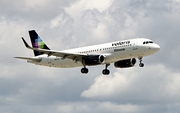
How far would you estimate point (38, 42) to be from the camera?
505 feet

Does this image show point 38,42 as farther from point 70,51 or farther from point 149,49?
point 149,49

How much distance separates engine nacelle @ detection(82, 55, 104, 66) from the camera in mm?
131625

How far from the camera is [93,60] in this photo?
5212 inches

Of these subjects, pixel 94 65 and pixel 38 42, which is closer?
pixel 94 65

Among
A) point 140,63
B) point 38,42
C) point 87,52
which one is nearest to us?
point 140,63

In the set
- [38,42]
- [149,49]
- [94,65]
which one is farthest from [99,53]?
[38,42]

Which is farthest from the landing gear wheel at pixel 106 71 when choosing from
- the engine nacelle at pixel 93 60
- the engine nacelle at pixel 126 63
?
the engine nacelle at pixel 93 60

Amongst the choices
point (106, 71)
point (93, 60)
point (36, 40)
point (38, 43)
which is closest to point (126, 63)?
point (106, 71)

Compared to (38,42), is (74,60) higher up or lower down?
lower down

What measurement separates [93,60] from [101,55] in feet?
6.12

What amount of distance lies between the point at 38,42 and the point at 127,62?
2437 cm

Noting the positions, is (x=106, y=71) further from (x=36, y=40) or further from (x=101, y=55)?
(x=36, y=40)

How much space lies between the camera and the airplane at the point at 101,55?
127938 mm

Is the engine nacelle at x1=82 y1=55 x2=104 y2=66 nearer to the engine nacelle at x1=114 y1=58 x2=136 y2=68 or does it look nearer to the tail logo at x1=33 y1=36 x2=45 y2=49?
the engine nacelle at x1=114 y1=58 x2=136 y2=68
